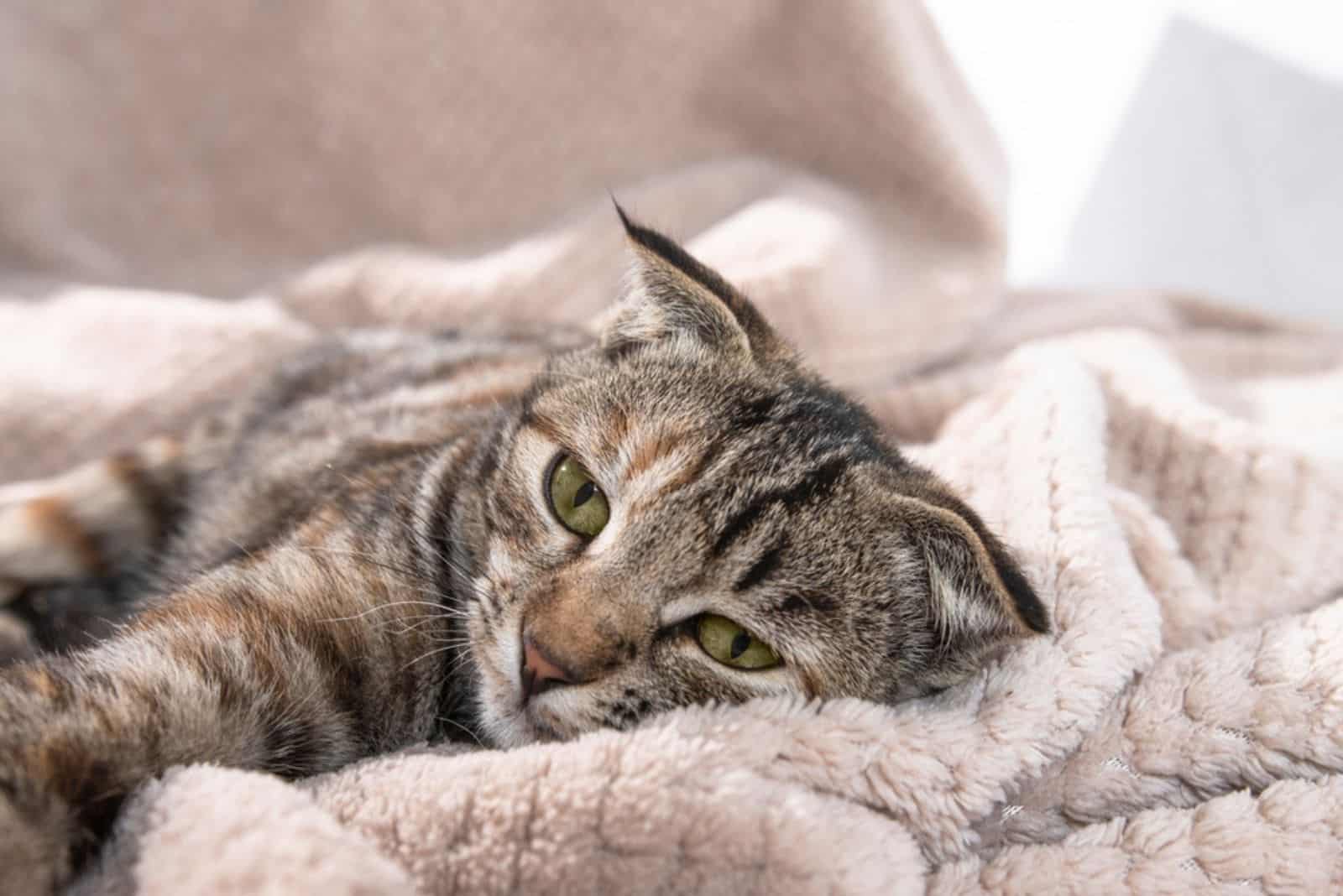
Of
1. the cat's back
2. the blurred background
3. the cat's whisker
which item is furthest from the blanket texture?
the blurred background

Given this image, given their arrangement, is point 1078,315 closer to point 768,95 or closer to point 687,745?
point 768,95

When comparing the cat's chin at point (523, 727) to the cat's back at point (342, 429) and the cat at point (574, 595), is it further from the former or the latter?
the cat's back at point (342, 429)

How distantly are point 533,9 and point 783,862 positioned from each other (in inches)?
79.0

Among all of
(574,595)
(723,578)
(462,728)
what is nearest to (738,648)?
(723,578)

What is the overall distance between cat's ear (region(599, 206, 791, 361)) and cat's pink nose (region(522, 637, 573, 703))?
17.7 inches

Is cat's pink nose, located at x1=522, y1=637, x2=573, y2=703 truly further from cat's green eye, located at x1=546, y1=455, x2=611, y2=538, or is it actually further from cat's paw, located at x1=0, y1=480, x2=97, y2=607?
cat's paw, located at x1=0, y1=480, x2=97, y2=607

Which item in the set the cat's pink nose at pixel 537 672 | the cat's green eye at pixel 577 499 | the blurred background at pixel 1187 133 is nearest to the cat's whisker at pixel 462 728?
the cat's pink nose at pixel 537 672

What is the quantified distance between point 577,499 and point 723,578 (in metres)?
0.22

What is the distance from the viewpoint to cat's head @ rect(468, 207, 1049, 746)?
100 cm

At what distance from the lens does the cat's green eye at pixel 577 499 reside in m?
1.12

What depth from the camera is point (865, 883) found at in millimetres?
833

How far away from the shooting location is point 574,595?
1.02m

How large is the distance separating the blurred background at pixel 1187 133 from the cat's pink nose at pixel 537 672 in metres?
2.17

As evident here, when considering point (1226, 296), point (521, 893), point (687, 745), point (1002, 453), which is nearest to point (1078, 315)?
point (1226, 296)
